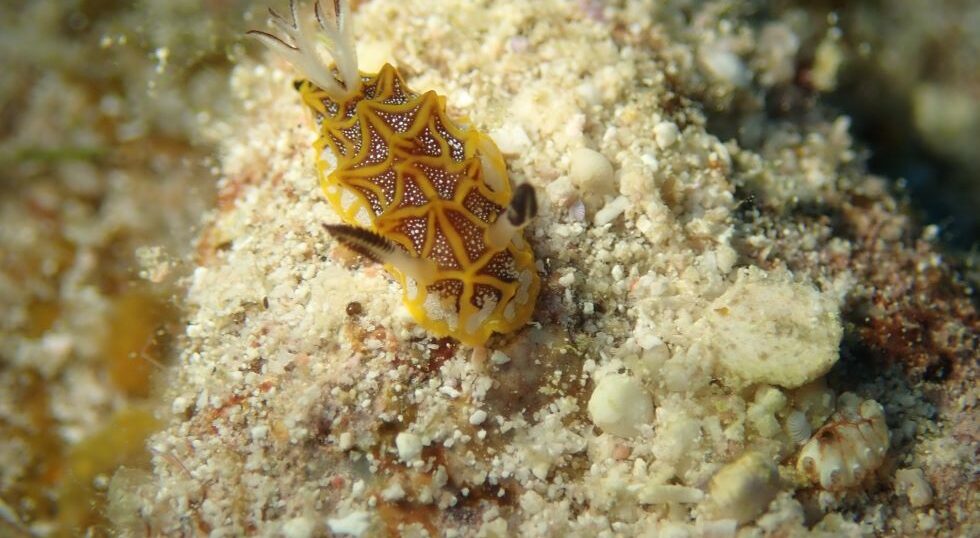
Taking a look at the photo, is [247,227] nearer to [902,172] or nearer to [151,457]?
[151,457]

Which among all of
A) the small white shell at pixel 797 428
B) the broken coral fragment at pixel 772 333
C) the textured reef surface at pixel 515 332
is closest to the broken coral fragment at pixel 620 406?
the textured reef surface at pixel 515 332

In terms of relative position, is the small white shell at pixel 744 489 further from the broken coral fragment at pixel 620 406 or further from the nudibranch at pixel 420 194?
the nudibranch at pixel 420 194

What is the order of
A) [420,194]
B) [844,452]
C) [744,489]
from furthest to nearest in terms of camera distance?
1. [420,194]
2. [844,452]
3. [744,489]

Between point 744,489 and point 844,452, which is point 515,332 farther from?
point 844,452

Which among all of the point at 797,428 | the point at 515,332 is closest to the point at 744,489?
the point at 797,428

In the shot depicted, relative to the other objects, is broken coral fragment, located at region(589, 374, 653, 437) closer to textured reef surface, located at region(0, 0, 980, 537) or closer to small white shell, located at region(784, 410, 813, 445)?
textured reef surface, located at region(0, 0, 980, 537)

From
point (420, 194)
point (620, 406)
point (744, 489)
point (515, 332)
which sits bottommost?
point (744, 489)

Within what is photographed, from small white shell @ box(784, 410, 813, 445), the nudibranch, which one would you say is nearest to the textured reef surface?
small white shell @ box(784, 410, 813, 445)
